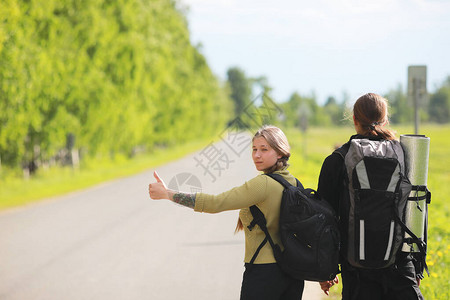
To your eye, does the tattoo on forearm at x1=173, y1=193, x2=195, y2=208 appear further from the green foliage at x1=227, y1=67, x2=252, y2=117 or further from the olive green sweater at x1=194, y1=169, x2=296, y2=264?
the green foliage at x1=227, y1=67, x2=252, y2=117

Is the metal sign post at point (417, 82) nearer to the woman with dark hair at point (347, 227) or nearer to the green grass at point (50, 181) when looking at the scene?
the woman with dark hair at point (347, 227)

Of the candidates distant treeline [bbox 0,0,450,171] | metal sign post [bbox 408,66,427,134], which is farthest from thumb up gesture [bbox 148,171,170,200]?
metal sign post [bbox 408,66,427,134]

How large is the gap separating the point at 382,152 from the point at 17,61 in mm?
12867

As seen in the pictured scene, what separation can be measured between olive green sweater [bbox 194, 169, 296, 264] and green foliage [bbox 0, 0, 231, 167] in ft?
38.4


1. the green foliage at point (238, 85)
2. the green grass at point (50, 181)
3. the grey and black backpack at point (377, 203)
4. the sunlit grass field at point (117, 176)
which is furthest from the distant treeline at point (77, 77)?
the green foliage at point (238, 85)

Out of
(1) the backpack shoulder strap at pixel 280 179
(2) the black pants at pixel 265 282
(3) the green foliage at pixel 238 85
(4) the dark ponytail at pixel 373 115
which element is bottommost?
(2) the black pants at pixel 265 282

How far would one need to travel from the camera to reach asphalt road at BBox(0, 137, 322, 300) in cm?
534

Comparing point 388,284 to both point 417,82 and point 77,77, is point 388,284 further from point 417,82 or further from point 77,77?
point 77,77

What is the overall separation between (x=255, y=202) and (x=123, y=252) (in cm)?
510

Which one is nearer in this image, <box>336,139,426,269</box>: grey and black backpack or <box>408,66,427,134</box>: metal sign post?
<box>336,139,426,269</box>: grey and black backpack

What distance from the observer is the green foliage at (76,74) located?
13773 mm

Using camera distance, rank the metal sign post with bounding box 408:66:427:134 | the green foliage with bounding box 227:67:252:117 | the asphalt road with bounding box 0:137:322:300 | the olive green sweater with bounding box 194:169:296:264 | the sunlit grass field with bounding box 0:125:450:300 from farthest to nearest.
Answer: the green foliage with bounding box 227:67:252:117, the metal sign post with bounding box 408:66:427:134, the asphalt road with bounding box 0:137:322:300, the sunlit grass field with bounding box 0:125:450:300, the olive green sweater with bounding box 194:169:296:264

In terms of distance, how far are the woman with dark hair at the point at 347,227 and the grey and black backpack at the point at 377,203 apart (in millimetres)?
84

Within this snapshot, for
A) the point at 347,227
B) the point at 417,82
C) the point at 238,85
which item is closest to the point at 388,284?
the point at 347,227
